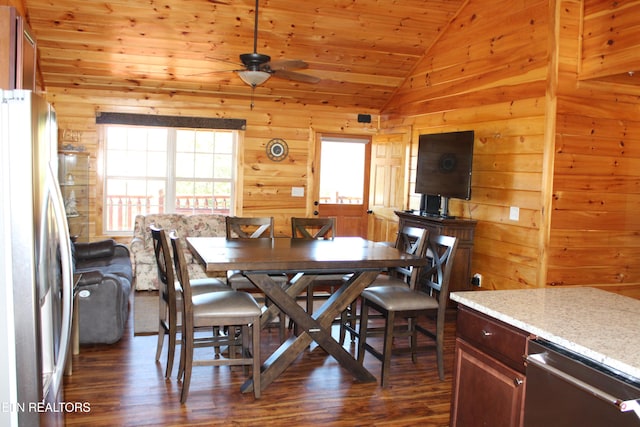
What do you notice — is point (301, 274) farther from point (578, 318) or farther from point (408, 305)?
point (578, 318)

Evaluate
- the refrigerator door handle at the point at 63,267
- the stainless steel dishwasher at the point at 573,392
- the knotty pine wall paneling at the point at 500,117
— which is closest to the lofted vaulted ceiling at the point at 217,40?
the knotty pine wall paneling at the point at 500,117

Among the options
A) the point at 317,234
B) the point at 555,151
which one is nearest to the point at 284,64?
the point at 317,234

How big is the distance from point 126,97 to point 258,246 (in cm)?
398

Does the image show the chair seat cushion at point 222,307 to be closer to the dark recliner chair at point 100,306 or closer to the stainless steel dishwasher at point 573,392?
the dark recliner chair at point 100,306

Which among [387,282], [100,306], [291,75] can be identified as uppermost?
[291,75]

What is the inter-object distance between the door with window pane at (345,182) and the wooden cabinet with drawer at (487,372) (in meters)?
5.49

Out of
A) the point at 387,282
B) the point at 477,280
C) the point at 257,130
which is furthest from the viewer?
the point at 257,130

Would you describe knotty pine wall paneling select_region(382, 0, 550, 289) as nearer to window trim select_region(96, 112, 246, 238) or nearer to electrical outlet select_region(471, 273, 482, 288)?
electrical outlet select_region(471, 273, 482, 288)

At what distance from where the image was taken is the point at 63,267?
1833 mm

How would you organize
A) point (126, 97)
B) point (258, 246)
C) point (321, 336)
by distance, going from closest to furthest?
1. point (321, 336)
2. point (258, 246)
3. point (126, 97)

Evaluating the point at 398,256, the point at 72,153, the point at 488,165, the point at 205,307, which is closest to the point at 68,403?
the point at 205,307

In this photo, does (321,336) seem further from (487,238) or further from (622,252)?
(622,252)

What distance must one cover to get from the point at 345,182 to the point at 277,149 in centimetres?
114

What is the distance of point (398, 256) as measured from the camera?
3.65 meters
